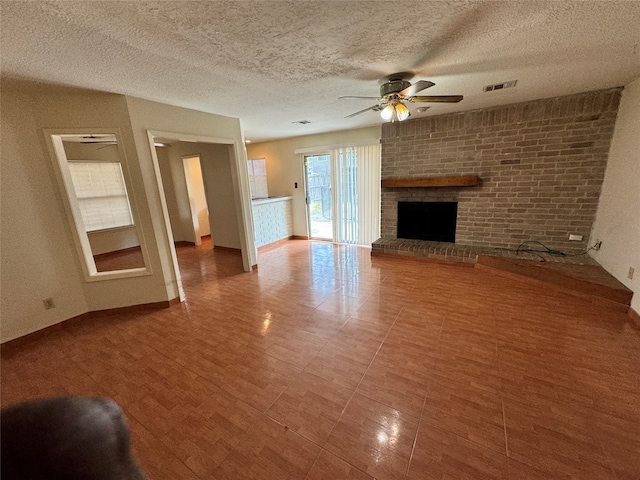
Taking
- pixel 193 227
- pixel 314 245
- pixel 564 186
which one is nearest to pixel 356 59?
pixel 564 186

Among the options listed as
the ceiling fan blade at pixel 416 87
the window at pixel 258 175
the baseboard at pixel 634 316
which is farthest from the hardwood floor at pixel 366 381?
the window at pixel 258 175

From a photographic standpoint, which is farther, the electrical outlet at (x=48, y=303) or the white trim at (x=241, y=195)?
the white trim at (x=241, y=195)

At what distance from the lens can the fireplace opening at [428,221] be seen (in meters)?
4.19

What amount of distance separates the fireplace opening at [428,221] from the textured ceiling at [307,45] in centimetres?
191

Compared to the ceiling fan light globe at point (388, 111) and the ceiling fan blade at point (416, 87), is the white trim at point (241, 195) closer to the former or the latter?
the ceiling fan light globe at point (388, 111)

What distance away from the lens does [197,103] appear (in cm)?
284

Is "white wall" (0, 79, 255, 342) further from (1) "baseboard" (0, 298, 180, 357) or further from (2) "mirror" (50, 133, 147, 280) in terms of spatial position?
(2) "mirror" (50, 133, 147, 280)

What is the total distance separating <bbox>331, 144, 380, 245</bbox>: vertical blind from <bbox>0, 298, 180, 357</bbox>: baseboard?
11.2 ft

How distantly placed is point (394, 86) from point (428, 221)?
2.70m

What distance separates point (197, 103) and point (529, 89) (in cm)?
372

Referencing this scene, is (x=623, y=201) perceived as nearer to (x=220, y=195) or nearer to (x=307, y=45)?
(x=307, y=45)

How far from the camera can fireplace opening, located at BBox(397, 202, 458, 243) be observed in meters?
4.19

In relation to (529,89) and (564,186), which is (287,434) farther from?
(564,186)

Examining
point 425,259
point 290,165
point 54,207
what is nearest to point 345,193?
point 290,165
